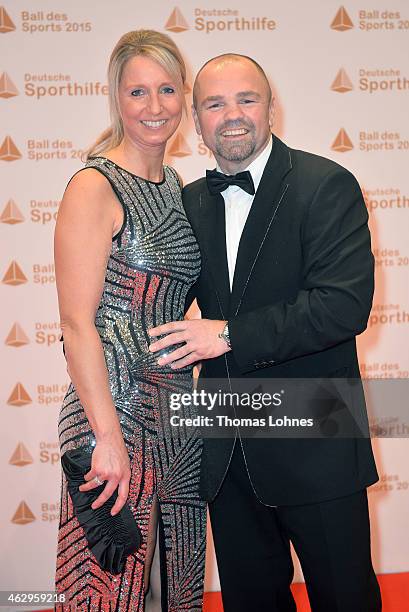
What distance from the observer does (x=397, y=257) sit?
3.34 metres

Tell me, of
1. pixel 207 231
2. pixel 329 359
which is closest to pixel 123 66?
pixel 207 231

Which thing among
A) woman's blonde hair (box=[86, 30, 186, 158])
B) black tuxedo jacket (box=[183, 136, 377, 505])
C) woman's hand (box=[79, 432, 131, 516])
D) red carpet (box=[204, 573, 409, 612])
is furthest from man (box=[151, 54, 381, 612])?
red carpet (box=[204, 573, 409, 612])

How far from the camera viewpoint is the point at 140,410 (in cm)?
195

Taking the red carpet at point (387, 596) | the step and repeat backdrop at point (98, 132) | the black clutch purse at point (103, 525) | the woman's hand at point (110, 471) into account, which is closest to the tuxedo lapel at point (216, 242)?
the woman's hand at point (110, 471)

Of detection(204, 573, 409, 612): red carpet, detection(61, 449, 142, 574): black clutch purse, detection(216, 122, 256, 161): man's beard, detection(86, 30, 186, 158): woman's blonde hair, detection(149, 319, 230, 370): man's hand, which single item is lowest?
detection(204, 573, 409, 612): red carpet

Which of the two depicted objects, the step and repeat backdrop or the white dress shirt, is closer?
the white dress shirt

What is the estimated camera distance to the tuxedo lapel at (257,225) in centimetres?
198

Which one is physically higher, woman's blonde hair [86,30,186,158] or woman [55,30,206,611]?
woman's blonde hair [86,30,186,158]

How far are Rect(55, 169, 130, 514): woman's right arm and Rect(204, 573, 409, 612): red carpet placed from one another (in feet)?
5.21

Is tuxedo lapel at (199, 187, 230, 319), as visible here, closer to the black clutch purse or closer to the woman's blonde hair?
the woman's blonde hair

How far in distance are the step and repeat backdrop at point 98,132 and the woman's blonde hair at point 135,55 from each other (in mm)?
1136

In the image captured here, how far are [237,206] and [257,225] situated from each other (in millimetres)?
147

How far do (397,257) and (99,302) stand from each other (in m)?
1.84

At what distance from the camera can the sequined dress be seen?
192 centimetres
